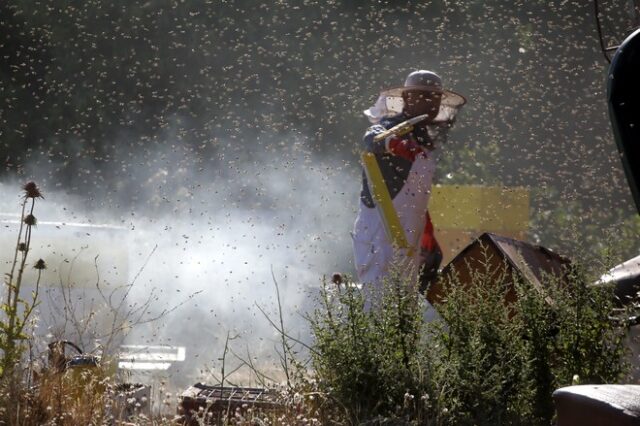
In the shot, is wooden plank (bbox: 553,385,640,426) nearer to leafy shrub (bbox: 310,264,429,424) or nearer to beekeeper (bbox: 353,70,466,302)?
leafy shrub (bbox: 310,264,429,424)

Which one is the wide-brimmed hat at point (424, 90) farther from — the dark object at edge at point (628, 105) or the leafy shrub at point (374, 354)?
the dark object at edge at point (628, 105)

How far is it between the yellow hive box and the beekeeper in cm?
293

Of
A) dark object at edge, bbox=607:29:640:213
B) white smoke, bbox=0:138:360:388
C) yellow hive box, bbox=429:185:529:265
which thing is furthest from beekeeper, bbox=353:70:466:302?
dark object at edge, bbox=607:29:640:213

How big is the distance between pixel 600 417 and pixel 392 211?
5041 mm

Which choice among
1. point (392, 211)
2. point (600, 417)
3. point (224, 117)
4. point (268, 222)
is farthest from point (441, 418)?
point (224, 117)

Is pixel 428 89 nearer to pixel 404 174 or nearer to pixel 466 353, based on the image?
pixel 404 174

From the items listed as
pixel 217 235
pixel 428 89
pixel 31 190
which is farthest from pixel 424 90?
pixel 217 235

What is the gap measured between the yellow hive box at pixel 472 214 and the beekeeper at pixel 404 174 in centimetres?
293

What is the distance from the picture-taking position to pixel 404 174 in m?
7.32

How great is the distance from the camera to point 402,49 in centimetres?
1568

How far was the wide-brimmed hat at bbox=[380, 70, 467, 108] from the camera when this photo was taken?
7.40 metres

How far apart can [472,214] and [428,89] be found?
349cm

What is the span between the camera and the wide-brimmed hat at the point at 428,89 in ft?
24.3

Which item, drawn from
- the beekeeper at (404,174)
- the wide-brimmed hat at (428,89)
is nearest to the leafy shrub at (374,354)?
the beekeeper at (404,174)
